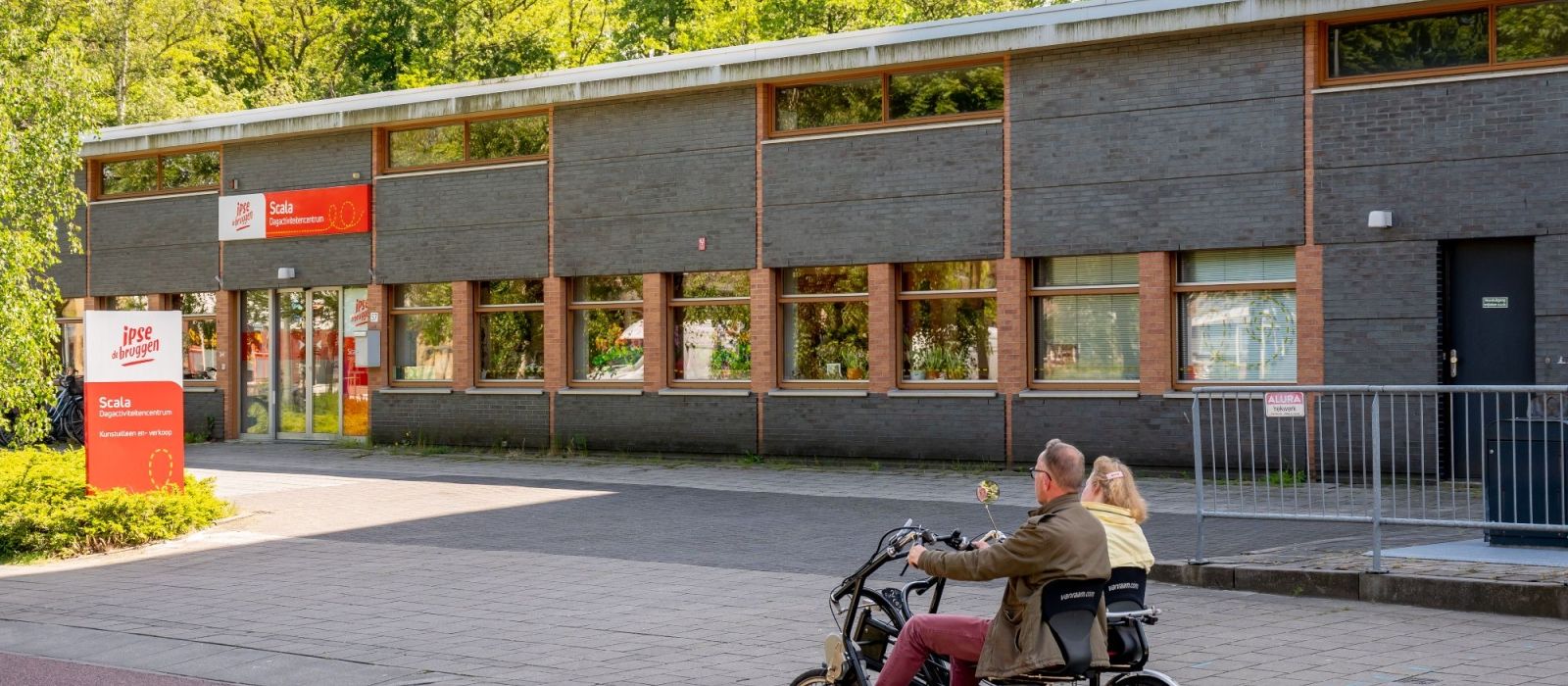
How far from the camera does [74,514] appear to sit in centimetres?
1388

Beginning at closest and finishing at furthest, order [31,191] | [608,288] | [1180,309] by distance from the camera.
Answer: [31,191] → [1180,309] → [608,288]

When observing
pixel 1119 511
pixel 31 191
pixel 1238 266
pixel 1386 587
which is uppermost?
pixel 31 191

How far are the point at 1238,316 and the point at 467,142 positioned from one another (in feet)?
39.3

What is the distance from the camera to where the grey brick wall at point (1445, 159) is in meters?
16.7

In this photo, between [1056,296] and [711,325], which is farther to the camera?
[711,325]

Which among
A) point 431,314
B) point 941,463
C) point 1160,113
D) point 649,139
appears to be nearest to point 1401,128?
point 1160,113

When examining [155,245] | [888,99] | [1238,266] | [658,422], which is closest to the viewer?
[1238,266]

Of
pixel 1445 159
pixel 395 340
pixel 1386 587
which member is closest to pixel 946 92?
pixel 1445 159

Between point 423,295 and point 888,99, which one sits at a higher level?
point 888,99

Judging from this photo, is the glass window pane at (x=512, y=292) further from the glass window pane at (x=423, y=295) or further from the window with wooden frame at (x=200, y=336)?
the window with wooden frame at (x=200, y=336)

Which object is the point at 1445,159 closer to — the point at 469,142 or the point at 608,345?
the point at 608,345

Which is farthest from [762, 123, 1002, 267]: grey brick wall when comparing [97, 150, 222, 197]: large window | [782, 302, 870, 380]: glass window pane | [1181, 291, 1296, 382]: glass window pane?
[97, 150, 222, 197]: large window

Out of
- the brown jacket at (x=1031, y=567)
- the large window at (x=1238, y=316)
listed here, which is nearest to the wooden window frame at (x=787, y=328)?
the large window at (x=1238, y=316)

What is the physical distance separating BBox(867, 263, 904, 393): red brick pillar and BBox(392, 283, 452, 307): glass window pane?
24.5 feet
